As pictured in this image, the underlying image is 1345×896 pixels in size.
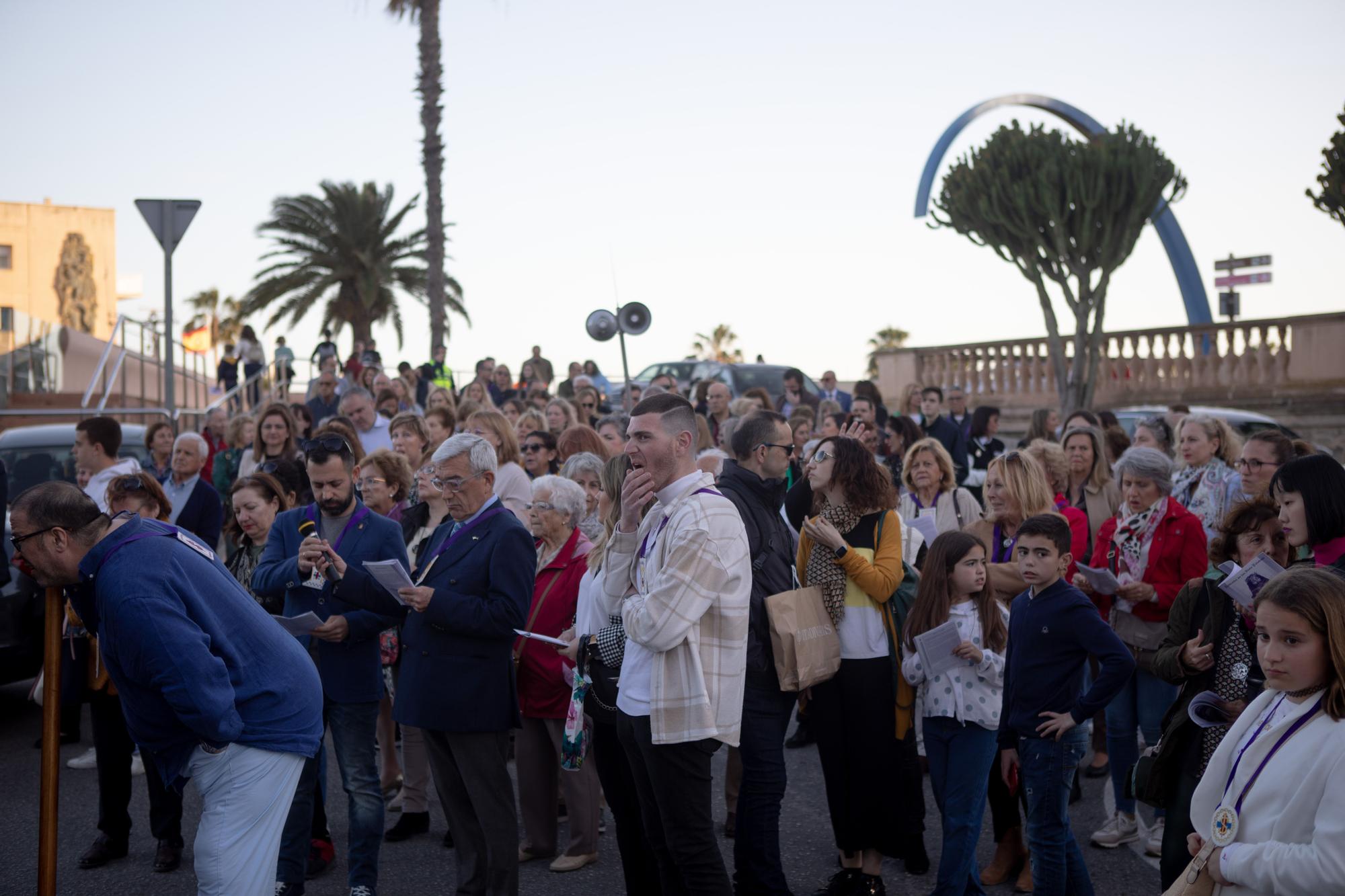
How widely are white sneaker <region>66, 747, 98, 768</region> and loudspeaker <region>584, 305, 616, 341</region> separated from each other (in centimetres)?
691

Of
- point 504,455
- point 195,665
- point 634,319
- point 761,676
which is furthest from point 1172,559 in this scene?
point 634,319

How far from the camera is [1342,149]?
19.7 metres

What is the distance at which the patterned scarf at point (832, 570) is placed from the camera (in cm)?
545

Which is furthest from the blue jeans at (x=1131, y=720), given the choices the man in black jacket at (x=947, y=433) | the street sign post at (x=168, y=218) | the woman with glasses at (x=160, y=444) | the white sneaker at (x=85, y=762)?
the street sign post at (x=168, y=218)

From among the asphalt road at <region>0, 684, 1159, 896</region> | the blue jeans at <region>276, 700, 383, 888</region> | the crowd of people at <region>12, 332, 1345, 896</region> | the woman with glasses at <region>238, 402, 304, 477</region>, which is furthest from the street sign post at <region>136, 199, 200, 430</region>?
the blue jeans at <region>276, 700, 383, 888</region>

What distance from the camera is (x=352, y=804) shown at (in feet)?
17.2

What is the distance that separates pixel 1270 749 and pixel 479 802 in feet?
10.2

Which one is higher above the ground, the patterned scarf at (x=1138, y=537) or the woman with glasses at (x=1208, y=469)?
the woman with glasses at (x=1208, y=469)

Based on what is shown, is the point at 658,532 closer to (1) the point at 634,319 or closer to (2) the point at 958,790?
(2) the point at 958,790

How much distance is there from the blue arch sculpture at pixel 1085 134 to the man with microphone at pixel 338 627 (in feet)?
90.6

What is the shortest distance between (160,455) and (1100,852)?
803 centimetres

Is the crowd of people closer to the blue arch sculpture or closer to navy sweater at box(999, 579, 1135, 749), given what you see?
navy sweater at box(999, 579, 1135, 749)

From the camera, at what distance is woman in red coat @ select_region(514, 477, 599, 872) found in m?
5.92

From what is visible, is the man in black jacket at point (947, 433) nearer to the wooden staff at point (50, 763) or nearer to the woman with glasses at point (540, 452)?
the woman with glasses at point (540, 452)
